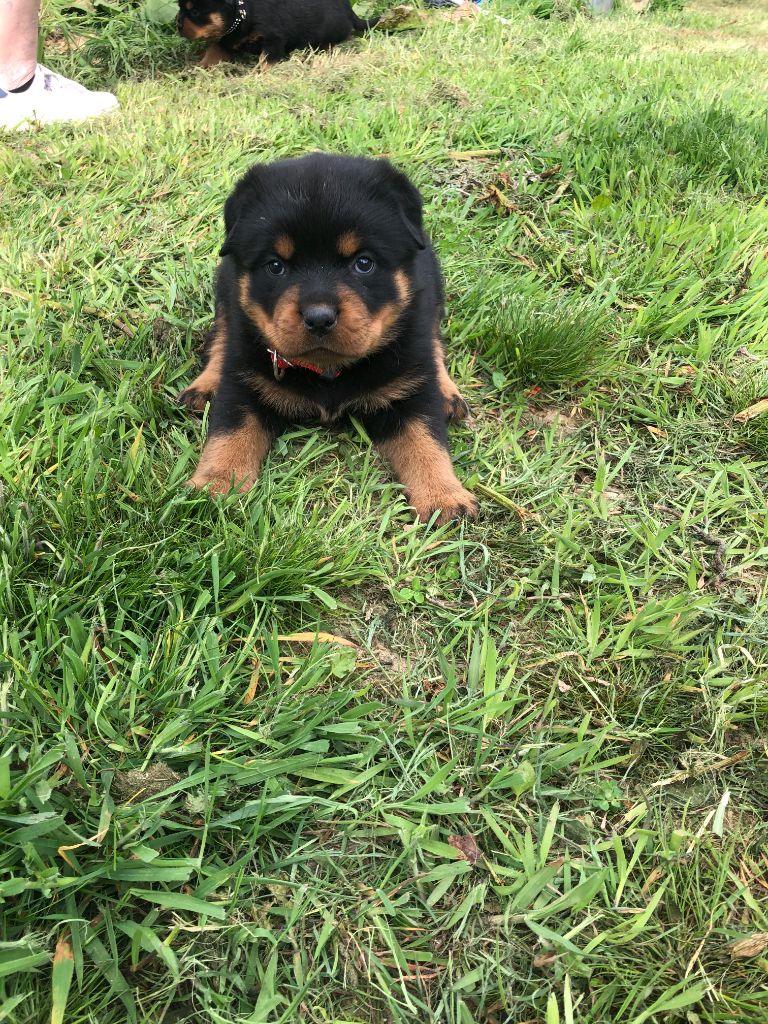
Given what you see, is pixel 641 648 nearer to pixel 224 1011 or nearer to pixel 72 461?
pixel 224 1011

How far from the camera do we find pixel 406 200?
2.29 metres

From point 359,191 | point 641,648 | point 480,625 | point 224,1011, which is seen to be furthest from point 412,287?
point 224,1011

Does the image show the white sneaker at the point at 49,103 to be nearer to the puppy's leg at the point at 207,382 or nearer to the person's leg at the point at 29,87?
the person's leg at the point at 29,87

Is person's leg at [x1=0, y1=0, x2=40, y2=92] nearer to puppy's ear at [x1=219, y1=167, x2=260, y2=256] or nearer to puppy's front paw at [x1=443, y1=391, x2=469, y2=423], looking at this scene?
puppy's ear at [x1=219, y1=167, x2=260, y2=256]

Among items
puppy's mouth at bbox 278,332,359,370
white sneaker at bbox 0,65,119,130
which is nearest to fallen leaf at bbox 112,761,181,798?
puppy's mouth at bbox 278,332,359,370

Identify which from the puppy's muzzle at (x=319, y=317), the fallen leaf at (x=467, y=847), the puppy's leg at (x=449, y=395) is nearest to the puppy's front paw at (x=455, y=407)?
the puppy's leg at (x=449, y=395)

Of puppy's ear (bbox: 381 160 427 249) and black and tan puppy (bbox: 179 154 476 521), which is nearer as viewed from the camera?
black and tan puppy (bbox: 179 154 476 521)

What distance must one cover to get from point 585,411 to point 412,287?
0.81 meters

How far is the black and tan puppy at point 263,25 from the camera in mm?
5039

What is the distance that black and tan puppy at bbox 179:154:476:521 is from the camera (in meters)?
2.10

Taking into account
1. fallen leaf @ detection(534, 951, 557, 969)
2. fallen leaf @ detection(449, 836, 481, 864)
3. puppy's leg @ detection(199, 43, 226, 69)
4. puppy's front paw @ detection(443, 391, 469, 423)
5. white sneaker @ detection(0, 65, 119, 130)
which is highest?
puppy's leg @ detection(199, 43, 226, 69)

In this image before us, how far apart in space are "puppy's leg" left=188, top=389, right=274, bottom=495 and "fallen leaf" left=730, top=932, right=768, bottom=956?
1557 millimetres

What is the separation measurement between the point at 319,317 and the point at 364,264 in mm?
337

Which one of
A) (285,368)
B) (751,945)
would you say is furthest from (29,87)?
(751,945)
